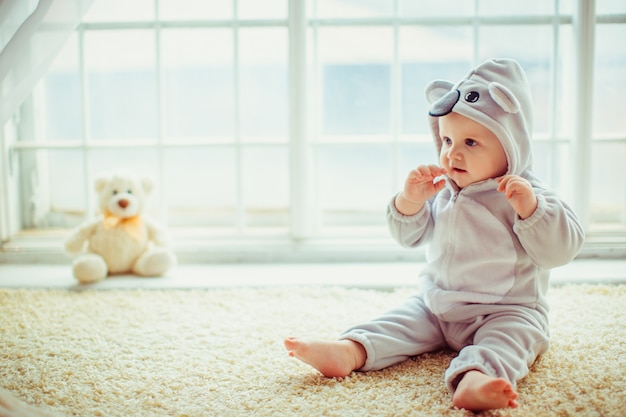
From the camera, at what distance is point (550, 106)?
2100 mm

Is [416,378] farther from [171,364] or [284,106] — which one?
[284,106]

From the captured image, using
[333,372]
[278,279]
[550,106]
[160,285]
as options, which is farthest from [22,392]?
[550,106]

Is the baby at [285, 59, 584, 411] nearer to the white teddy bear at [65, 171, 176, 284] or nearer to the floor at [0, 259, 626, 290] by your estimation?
the floor at [0, 259, 626, 290]

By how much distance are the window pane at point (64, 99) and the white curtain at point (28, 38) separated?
718 millimetres

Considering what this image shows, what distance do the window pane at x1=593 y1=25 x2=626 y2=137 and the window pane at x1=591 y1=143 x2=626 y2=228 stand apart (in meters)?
0.06

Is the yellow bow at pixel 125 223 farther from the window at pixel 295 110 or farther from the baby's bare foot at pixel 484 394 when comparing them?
the baby's bare foot at pixel 484 394

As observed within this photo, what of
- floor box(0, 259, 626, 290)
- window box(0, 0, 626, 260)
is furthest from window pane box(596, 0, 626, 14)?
floor box(0, 259, 626, 290)

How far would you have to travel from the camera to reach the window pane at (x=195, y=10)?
2.12m

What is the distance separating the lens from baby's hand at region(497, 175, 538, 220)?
3.76 feet

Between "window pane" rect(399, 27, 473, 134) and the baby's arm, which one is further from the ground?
"window pane" rect(399, 27, 473, 134)

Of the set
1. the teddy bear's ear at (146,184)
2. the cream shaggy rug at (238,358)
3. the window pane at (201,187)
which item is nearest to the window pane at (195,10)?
the window pane at (201,187)

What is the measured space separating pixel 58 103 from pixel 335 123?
100 cm

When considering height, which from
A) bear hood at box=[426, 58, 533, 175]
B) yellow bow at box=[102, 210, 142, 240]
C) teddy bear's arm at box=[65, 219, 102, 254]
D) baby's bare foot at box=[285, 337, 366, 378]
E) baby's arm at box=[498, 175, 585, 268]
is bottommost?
baby's bare foot at box=[285, 337, 366, 378]

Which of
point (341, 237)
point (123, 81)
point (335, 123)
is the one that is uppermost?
point (123, 81)
